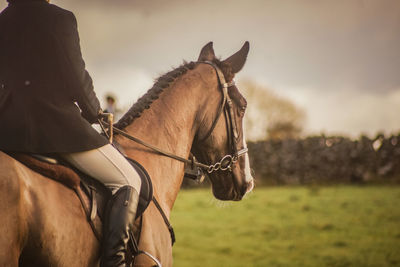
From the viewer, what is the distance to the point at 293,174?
26.6 m

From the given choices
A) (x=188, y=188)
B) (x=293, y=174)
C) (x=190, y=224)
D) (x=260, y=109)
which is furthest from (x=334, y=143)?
(x=260, y=109)

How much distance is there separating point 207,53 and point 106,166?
1926mm

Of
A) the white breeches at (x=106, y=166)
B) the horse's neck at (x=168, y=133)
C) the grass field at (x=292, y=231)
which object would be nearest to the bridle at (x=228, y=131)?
the horse's neck at (x=168, y=133)

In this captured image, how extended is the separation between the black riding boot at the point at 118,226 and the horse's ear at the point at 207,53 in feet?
6.23

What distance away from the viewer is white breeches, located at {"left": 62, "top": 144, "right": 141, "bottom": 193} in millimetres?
3035

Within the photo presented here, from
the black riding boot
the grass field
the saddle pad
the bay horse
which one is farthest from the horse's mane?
the grass field

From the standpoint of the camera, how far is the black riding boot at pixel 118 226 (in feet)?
9.81

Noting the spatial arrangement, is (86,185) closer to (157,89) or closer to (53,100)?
(53,100)

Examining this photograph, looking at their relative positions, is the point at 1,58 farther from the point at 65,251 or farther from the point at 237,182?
the point at 237,182

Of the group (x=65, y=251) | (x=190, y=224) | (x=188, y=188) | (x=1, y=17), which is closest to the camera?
(x=65, y=251)

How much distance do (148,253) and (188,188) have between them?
80.9 feet

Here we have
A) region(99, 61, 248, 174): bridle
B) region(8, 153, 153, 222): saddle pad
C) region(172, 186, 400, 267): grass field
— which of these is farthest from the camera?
region(172, 186, 400, 267): grass field

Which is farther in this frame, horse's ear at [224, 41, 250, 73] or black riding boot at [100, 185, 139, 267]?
horse's ear at [224, 41, 250, 73]

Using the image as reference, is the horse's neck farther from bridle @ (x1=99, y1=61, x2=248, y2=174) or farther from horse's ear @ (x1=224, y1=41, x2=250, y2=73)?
horse's ear @ (x1=224, y1=41, x2=250, y2=73)
